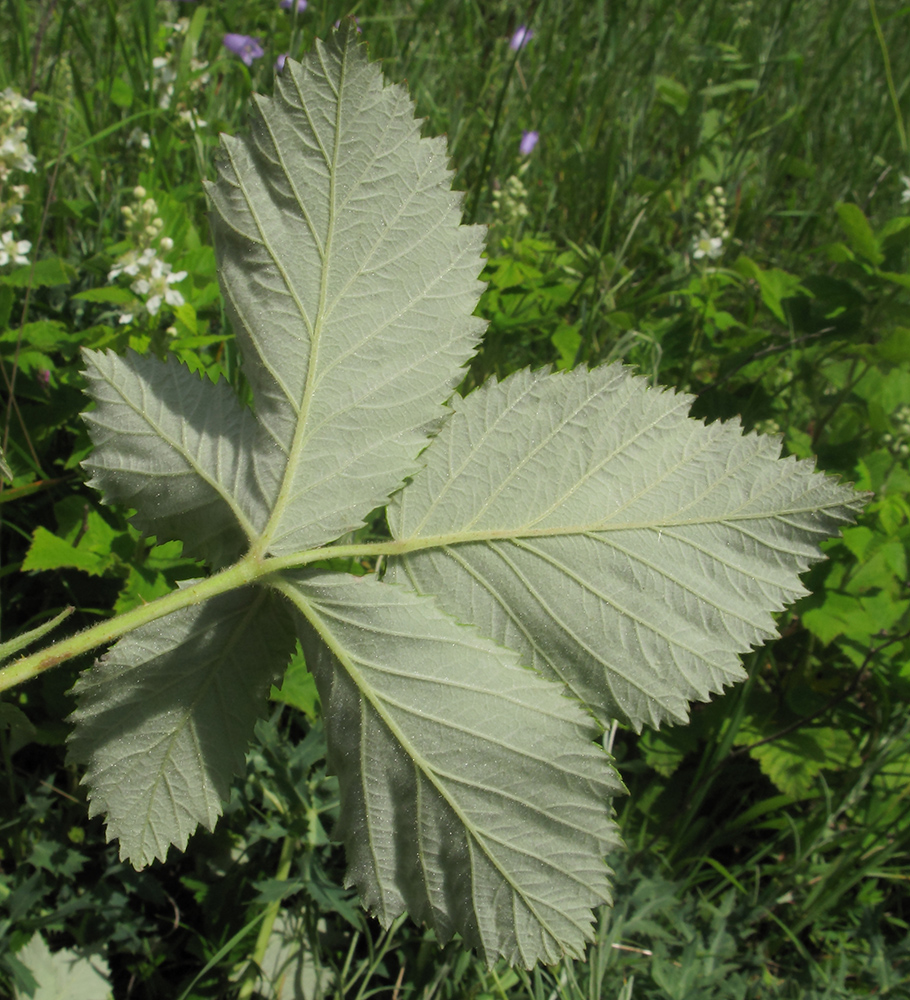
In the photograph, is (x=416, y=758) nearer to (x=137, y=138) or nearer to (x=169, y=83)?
(x=137, y=138)

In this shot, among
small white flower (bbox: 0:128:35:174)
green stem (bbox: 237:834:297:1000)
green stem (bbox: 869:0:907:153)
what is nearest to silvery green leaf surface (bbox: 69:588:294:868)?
green stem (bbox: 237:834:297:1000)

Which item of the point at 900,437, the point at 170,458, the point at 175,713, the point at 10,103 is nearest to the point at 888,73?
the point at 900,437

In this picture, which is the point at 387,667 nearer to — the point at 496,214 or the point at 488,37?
the point at 496,214

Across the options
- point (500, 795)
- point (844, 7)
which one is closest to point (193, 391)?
point (500, 795)

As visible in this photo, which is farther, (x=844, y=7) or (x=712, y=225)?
(x=844, y=7)

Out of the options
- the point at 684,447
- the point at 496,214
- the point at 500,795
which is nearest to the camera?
the point at 500,795

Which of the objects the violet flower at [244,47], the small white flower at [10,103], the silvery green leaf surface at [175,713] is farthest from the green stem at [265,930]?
the violet flower at [244,47]

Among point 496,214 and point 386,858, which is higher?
point 496,214
